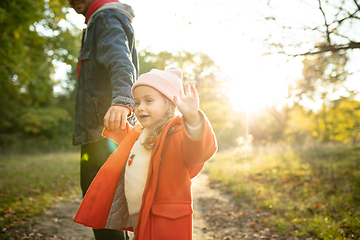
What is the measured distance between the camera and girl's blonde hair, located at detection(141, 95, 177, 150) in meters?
1.58

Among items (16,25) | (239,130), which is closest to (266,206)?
(16,25)

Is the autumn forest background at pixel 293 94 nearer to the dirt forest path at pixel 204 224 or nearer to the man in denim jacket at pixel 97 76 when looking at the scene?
the dirt forest path at pixel 204 224

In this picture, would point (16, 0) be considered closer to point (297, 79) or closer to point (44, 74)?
point (44, 74)

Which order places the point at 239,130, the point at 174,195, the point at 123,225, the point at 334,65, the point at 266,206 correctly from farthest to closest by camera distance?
1. the point at 239,130
2. the point at 266,206
3. the point at 334,65
4. the point at 123,225
5. the point at 174,195

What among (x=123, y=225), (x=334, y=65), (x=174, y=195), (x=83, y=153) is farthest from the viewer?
(x=334, y=65)

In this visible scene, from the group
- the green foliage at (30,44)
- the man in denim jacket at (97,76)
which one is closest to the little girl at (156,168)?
the man in denim jacket at (97,76)

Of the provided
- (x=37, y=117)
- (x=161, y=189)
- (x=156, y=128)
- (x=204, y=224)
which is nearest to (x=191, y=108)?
(x=156, y=128)

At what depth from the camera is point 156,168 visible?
1.46m

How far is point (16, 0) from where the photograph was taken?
22.9 ft

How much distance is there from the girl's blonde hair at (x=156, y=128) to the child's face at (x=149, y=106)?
0.03m

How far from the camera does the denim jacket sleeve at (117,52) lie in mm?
1688

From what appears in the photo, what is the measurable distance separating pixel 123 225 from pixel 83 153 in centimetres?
75

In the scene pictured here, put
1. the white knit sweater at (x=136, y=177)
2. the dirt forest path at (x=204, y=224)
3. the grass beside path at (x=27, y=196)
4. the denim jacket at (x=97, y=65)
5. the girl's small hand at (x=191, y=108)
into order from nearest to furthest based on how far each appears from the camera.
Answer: the girl's small hand at (x=191, y=108)
the white knit sweater at (x=136, y=177)
the denim jacket at (x=97, y=65)
the dirt forest path at (x=204, y=224)
the grass beside path at (x=27, y=196)

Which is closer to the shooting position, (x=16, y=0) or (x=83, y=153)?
(x=83, y=153)
